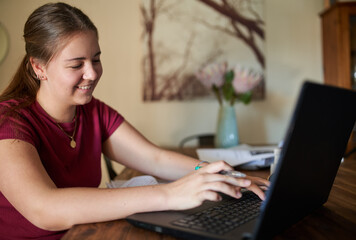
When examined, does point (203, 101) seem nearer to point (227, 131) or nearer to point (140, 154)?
point (227, 131)

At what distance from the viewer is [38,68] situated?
3.62ft

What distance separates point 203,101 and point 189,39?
561 millimetres

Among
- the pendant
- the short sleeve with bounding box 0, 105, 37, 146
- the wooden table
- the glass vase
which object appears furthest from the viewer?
the glass vase

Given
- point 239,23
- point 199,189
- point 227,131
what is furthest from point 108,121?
point 239,23

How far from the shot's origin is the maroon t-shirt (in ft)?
3.03

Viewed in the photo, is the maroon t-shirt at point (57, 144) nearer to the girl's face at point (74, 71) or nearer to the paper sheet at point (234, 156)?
the girl's face at point (74, 71)

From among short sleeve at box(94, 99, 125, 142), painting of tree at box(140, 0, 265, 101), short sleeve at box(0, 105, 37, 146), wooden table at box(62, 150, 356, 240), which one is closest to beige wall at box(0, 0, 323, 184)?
painting of tree at box(140, 0, 265, 101)

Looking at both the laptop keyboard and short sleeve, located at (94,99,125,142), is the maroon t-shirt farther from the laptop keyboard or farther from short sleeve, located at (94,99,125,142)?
the laptop keyboard

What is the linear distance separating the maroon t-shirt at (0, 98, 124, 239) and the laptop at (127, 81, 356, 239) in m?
0.41

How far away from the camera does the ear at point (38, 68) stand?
3.56 ft

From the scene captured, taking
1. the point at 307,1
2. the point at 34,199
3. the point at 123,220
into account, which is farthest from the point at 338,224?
the point at 307,1

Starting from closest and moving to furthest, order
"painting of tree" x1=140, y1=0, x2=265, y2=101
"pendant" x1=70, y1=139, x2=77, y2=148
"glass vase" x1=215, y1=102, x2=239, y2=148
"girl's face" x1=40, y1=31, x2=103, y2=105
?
1. "girl's face" x1=40, y1=31, x2=103, y2=105
2. "pendant" x1=70, y1=139, x2=77, y2=148
3. "glass vase" x1=215, y1=102, x2=239, y2=148
4. "painting of tree" x1=140, y1=0, x2=265, y2=101

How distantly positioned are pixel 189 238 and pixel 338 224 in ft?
1.09

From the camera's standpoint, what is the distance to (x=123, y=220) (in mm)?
732
